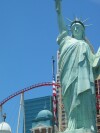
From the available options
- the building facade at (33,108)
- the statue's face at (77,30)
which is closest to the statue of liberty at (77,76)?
the statue's face at (77,30)

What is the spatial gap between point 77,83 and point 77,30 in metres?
3.06

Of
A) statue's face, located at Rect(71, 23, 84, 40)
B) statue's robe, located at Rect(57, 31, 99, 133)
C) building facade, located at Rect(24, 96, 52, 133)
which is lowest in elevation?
statue's robe, located at Rect(57, 31, 99, 133)

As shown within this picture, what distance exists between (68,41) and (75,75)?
1914 mm

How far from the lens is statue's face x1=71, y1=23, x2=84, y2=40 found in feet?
68.3

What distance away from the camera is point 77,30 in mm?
20844

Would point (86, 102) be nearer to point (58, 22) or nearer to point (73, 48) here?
point (73, 48)

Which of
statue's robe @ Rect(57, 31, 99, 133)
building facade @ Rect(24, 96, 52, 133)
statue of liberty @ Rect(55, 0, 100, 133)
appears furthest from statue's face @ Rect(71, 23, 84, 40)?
building facade @ Rect(24, 96, 52, 133)

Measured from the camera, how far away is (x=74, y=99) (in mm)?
18938

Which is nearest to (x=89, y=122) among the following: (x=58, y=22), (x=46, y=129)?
(x=58, y=22)

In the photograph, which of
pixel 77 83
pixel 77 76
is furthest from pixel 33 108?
pixel 77 83

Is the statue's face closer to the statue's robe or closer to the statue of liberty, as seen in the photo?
the statue of liberty

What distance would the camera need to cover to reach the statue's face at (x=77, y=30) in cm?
2083

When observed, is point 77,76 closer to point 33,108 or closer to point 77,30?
point 77,30

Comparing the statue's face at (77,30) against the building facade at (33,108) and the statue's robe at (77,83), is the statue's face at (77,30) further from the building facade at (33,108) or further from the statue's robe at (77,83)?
the building facade at (33,108)
